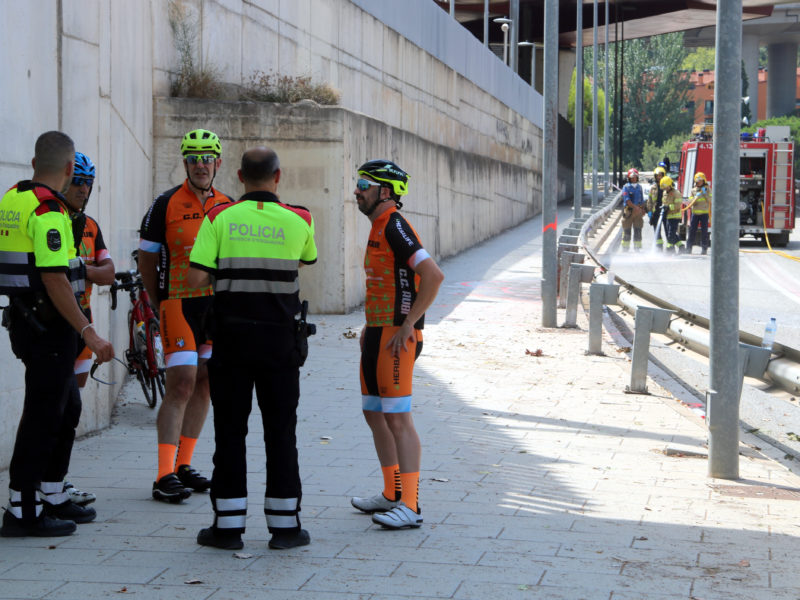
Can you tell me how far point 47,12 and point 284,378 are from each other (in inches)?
137

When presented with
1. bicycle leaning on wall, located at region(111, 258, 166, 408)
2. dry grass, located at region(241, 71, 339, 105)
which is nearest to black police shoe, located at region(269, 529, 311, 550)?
bicycle leaning on wall, located at region(111, 258, 166, 408)

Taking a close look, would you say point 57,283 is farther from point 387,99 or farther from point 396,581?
point 387,99

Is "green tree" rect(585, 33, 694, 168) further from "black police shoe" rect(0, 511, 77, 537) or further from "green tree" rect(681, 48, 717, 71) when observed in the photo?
"black police shoe" rect(0, 511, 77, 537)

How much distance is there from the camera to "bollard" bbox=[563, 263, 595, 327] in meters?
14.8

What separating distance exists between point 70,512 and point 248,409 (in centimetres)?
114

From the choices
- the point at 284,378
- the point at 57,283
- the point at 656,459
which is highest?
the point at 57,283

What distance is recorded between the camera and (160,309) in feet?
20.7

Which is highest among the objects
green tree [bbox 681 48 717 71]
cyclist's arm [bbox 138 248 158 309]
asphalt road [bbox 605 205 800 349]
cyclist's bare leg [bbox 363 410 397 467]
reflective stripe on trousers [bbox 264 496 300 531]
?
green tree [bbox 681 48 717 71]

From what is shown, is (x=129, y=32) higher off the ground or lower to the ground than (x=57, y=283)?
higher

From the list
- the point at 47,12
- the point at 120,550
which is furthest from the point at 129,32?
the point at 120,550

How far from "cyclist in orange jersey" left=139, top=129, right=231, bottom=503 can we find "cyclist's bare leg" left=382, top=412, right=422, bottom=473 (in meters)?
1.21

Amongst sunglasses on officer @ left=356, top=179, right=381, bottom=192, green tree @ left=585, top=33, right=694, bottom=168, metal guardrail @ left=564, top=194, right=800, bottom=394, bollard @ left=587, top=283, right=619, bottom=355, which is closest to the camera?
sunglasses on officer @ left=356, top=179, right=381, bottom=192

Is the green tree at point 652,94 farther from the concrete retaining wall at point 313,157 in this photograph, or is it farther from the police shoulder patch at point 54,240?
the police shoulder patch at point 54,240

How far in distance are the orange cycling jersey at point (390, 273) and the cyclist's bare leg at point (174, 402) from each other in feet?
3.90
